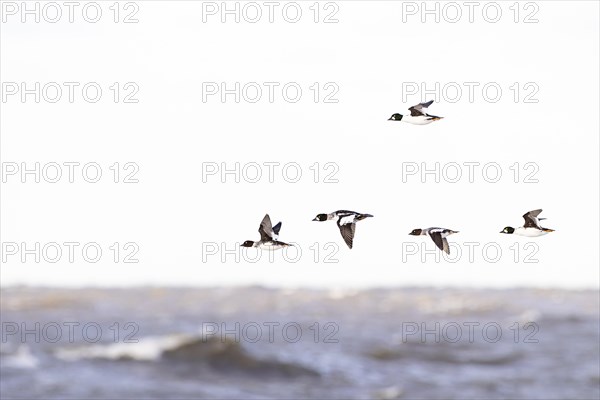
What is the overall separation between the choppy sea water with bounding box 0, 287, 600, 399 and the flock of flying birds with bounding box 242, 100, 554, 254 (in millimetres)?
22684

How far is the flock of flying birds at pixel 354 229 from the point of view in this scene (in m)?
15.6

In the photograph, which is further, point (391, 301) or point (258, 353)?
point (391, 301)

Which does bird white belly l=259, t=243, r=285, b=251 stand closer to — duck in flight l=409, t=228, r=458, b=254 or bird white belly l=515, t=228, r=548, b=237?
duck in flight l=409, t=228, r=458, b=254

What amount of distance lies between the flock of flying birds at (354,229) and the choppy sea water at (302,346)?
893 inches

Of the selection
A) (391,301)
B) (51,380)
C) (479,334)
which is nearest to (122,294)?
(391,301)

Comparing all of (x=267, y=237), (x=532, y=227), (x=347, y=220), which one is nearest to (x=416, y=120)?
(x=347, y=220)

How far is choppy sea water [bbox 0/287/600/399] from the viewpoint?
40.1 meters

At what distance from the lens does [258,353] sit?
4703 cm

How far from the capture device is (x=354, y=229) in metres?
15.9

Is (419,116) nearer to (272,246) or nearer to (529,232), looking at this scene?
(529,232)

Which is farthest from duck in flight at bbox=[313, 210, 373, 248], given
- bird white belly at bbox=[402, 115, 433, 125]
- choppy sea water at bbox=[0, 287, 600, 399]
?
choppy sea water at bbox=[0, 287, 600, 399]

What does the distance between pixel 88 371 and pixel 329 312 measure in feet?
91.4

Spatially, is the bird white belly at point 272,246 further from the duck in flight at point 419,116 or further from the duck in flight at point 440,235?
the duck in flight at point 419,116

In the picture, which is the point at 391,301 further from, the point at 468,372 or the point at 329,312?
the point at 468,372
